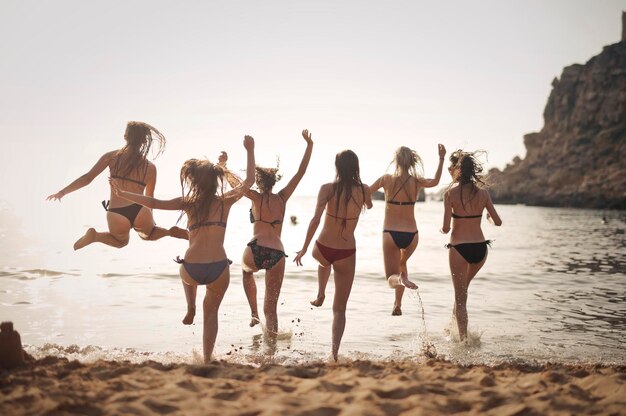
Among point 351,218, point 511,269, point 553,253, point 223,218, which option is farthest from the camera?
point 553,253

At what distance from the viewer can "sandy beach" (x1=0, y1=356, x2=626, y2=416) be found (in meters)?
4.01

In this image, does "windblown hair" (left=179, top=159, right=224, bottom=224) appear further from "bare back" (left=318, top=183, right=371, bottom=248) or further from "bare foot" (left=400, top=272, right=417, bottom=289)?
"bare foot" (left=400, top=272, right=417, bottom=289)

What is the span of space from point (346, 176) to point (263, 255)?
1817 mm

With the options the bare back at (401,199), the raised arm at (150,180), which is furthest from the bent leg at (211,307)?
the bare back at (401,199)

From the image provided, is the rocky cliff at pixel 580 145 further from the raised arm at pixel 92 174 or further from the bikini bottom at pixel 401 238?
the raised arm at pixel 92 174

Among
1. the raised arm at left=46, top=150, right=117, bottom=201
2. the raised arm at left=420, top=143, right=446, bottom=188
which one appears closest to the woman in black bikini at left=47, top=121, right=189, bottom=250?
the raised arm at left=46, top=150, right=117, bottom=201

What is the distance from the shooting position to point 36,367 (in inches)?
191

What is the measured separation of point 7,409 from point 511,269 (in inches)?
725

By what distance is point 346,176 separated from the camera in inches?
253

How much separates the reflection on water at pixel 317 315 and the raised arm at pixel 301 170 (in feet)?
7.90

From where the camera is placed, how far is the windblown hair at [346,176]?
6430 mm

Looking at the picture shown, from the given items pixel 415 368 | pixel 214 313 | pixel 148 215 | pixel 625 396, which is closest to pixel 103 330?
pixel 148 215

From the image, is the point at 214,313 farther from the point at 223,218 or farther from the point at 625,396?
the point at 625,396

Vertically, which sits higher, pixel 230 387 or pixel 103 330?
pixel 230 387
